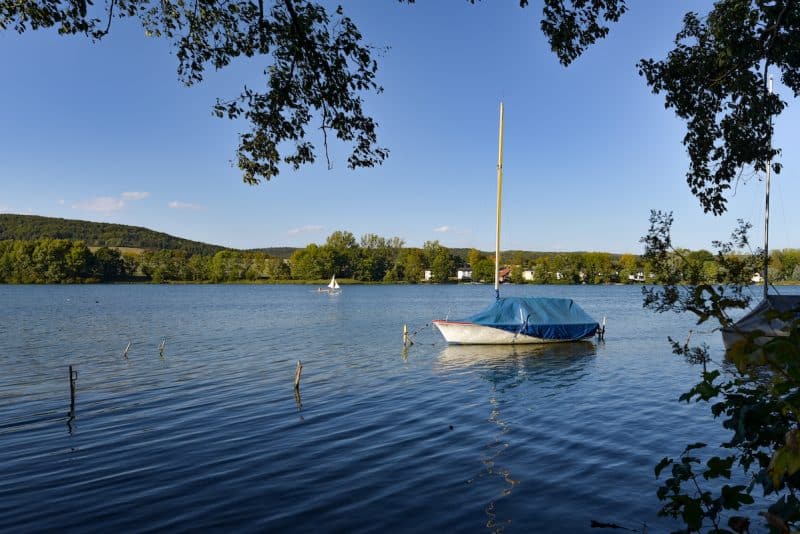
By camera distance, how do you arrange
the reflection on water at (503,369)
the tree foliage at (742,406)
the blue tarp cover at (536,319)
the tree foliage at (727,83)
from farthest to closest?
the blue tarp cover at (536,319), the reflection on water at (503,369), the tree foliage at (727,83), the tree foliage at (742,406)

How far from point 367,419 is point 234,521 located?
24.1 ft

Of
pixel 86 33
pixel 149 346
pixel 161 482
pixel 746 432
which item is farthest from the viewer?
pixel 149 346

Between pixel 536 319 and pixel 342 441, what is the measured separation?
74.4 ft

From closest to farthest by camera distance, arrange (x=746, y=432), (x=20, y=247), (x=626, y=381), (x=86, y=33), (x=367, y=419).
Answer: (x=746, y=432), (x=86, y=33), (x=367, y=419), (x=626, y=381), (x=20, y=247)

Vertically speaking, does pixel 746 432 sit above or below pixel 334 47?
below

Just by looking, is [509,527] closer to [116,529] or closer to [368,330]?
[116,529]

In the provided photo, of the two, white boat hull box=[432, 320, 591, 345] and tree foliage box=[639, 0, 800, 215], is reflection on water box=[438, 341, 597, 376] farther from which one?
tree foliage box=[639, 0, 800, 215]

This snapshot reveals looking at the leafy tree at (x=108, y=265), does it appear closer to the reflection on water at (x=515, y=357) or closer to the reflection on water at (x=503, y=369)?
the reflection on water at (x=515, y=357)

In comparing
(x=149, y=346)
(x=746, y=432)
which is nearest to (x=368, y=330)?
(x=149, y=346)

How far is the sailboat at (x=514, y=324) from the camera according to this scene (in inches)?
1309

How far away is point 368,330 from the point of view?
47844 millimetres

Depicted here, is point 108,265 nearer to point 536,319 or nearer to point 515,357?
point 536,319

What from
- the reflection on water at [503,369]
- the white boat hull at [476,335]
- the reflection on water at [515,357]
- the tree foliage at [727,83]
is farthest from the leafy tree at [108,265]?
the tree foliage at [727,83]

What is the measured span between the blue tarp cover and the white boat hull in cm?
33
